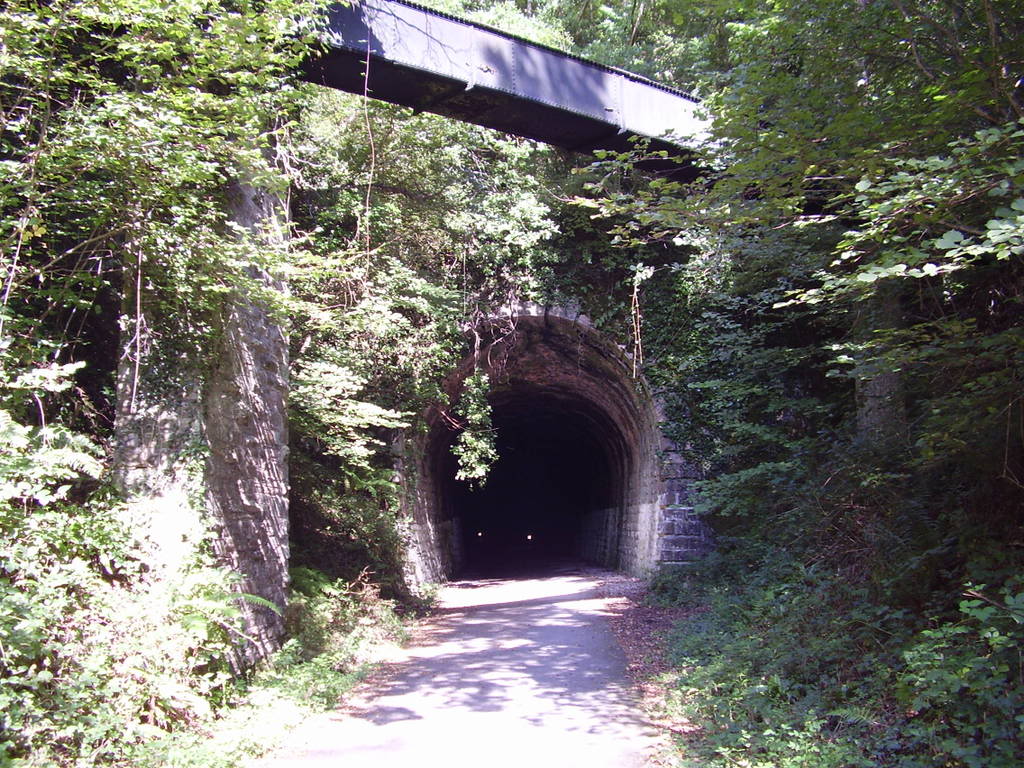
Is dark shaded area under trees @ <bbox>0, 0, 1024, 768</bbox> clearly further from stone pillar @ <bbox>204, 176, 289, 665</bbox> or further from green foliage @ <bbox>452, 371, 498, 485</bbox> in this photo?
green foliage @ <bbox>452, 371, 498, 485</bbox>

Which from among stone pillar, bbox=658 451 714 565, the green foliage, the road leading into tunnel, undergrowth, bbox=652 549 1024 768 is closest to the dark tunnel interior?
the green foliage

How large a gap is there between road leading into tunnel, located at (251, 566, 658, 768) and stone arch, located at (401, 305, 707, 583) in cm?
458

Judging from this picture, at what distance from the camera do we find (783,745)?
14.4 feet

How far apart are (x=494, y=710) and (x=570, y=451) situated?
78.5 feet

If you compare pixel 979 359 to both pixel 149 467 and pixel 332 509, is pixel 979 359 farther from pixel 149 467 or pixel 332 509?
pixel 332 509

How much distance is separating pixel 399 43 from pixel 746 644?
7582 millimetres

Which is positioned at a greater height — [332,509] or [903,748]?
[332,509]

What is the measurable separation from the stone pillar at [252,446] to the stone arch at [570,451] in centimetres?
615

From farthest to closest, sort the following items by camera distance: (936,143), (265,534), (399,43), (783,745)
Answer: (399,43), (265,534), (936,143), (783,745)

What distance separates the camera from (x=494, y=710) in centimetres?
614

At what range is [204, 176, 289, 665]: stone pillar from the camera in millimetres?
6637

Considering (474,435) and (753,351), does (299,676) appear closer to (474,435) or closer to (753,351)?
(753,351)

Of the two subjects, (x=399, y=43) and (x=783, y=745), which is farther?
(x=399, y=43)

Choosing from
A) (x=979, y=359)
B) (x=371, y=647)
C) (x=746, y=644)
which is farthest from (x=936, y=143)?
(x=371, y=647)
